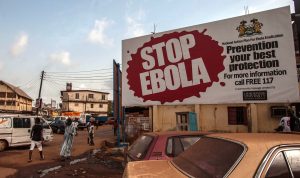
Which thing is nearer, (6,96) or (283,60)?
(283,60)

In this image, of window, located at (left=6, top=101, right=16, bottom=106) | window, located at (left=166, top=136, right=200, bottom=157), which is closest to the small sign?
window, located at (left=166, top=136, right=200, bottom=157)

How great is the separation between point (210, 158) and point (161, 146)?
2.66m

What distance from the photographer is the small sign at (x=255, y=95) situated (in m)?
13.1

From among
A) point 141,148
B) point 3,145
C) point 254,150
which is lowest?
point 3,145

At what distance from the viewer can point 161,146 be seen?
589 cm

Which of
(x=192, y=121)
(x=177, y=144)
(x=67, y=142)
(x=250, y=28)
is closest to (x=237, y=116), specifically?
(x=192, y=121)

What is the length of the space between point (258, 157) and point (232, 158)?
0.25m

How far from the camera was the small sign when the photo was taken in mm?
13083

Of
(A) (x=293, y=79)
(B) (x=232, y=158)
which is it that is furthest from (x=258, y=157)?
(A) (x=293, y=79)

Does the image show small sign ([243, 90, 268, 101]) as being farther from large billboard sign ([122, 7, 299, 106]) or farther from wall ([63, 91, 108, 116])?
wall ([63, 91, 108, 116])

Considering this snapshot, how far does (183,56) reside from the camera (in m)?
15.2

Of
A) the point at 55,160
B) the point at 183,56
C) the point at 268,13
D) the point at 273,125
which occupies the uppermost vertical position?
the point at 268,13

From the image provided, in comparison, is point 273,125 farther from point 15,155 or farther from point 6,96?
point 6,96

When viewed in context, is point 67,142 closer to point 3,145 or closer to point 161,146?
point 3,145
